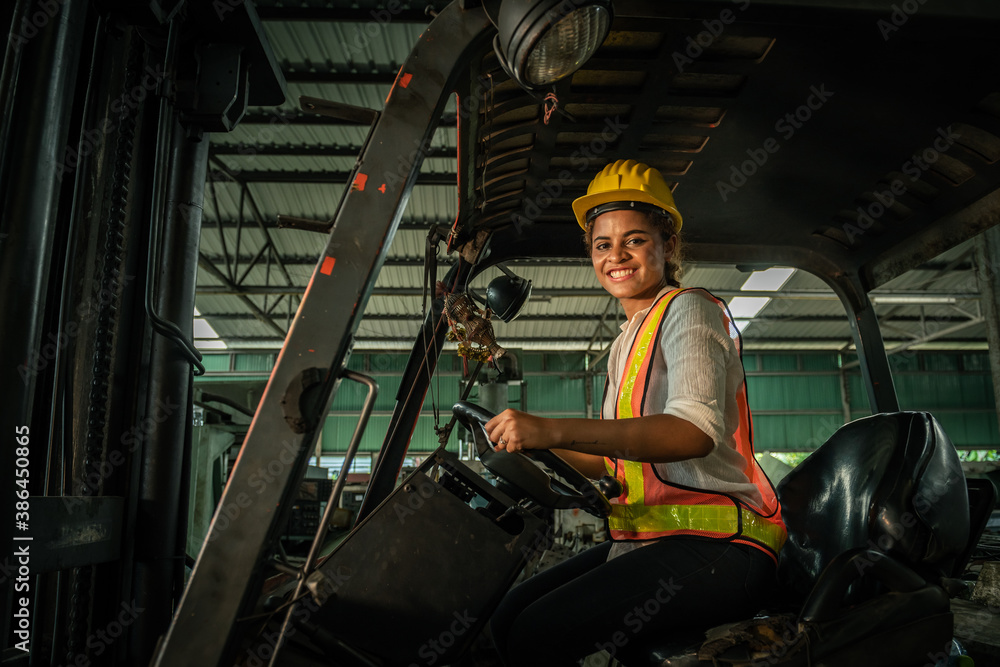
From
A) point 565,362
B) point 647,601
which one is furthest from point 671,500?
point 565,362

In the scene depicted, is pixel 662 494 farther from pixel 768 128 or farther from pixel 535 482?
pixel 768 128

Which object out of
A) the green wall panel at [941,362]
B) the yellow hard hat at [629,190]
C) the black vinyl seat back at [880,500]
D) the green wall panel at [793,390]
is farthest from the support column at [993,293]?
the green wall panel at [941,362]

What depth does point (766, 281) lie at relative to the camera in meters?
14.7

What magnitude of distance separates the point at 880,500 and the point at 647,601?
0.66m

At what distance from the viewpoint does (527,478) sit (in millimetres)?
1673

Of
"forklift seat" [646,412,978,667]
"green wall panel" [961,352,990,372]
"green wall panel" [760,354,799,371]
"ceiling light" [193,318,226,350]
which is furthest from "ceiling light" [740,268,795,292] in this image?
"forklift seat" [646,412,978,667]

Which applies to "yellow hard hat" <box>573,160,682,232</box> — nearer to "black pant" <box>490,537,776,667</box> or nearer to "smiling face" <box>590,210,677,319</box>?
"smiling face" <box>590,210,677,319</box>

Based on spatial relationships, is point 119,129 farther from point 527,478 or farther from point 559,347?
point 559,347

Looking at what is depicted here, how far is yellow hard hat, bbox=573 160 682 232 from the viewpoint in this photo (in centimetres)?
186

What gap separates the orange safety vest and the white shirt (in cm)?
2

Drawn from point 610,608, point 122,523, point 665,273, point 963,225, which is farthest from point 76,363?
point 963,225

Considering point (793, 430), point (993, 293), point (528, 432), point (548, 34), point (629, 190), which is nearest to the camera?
point (548, 34)

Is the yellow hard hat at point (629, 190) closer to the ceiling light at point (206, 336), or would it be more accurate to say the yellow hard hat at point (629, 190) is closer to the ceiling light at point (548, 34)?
the ceiling light at point (548, 34)

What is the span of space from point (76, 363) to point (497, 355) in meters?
1.16
